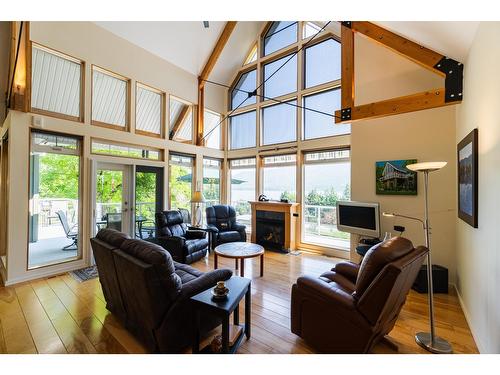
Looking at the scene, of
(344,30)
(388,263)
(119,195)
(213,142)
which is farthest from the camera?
(213,142)

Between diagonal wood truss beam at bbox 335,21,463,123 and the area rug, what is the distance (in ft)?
16.4

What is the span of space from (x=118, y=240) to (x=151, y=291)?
29.9 inches

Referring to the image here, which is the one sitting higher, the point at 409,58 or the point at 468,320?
the point at 409,58

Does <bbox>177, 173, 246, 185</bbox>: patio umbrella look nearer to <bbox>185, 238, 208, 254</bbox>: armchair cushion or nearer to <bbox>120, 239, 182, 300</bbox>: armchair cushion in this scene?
<bbox>185, 238, 208, 254</bbox>: armchair cushion

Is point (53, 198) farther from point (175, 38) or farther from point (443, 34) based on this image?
point (443, 34)

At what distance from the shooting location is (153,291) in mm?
1767

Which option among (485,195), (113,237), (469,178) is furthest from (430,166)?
(113,237)

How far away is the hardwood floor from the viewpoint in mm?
2066

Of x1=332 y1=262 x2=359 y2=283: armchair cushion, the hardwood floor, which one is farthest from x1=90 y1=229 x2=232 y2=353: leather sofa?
x1=332 y1=262 x2=359 y2=283: armchair cushion

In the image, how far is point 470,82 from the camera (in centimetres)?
256

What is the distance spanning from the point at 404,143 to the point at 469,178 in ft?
5.42

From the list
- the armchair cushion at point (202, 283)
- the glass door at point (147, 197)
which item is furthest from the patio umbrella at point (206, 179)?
the armchair cushion at point (202, 283)

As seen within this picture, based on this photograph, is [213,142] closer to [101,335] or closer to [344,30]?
[344,30]
